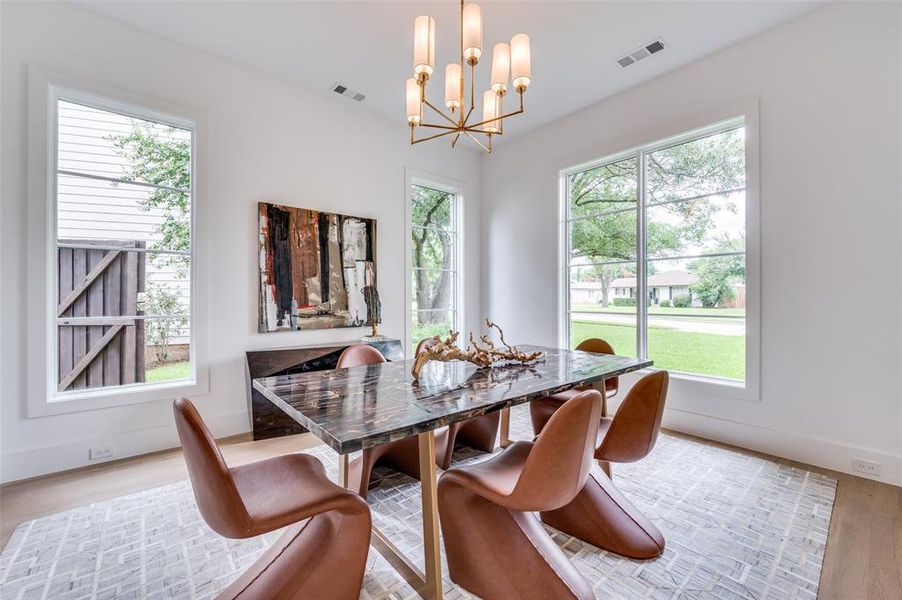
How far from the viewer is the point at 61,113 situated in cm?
269

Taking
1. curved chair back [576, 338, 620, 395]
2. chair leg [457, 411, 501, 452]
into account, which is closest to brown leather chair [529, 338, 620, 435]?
curved chair back [576, 338, 620, 395]

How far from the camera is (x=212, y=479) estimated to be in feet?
3.56

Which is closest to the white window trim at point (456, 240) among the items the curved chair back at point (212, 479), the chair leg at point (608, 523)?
the chair leg at point (608, 523)

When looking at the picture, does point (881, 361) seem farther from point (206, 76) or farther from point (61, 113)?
point (61, 113)

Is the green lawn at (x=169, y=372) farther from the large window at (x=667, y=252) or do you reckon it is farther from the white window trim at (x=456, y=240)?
the large window at (x=667, y=252)

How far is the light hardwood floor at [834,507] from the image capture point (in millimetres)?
1589

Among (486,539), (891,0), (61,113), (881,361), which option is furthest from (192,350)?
(891,0)

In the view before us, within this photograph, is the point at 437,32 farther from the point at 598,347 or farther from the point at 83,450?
the point at 83,450

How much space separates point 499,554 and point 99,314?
10.6ft

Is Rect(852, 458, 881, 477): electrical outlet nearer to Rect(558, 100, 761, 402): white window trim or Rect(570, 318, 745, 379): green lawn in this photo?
Rect(558, 100, 761, 402): white window trim

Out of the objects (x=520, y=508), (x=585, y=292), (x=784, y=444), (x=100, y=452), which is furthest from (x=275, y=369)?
(x=784, y=444)

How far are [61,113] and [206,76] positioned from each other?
40.8 inches

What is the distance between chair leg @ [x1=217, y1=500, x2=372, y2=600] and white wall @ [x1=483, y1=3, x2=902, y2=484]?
3.10 metres

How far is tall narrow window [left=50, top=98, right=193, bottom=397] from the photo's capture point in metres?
2.70
